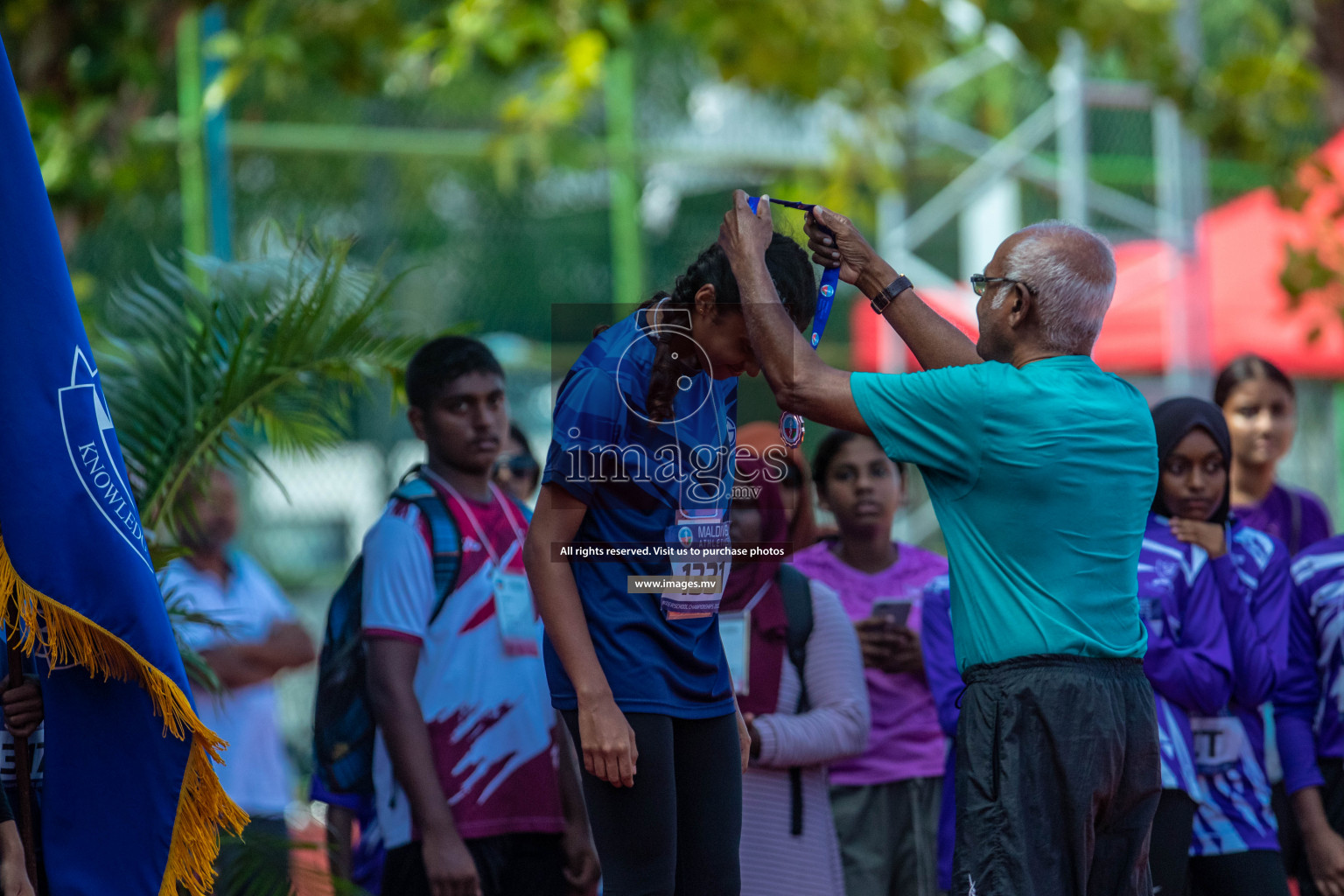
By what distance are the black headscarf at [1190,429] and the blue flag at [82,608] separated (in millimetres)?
2421

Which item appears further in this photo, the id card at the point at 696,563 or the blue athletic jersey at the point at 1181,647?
the blue athletic jersey at the point at 1181,647

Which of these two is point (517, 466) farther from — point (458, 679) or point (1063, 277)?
point (1063, 277)

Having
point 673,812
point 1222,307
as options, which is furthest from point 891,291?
point 1222,307

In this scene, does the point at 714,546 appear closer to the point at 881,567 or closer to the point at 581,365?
the point at 581,365

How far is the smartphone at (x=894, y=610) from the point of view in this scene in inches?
169

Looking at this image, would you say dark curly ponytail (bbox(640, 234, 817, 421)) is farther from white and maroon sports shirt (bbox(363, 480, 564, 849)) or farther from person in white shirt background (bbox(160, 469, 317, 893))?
person in white shirt background (bbox(160, 469, 317, 893))

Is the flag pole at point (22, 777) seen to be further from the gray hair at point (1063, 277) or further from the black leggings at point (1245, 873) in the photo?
the black leggings at point (1245, 873)

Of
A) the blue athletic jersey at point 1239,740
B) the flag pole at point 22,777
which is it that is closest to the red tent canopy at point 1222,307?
the blue athletic jersey at point 1239,740

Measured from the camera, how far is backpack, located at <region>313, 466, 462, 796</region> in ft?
12.9

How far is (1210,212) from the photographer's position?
11094mm

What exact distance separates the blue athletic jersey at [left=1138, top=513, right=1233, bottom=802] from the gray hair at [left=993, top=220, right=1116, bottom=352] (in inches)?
38.8

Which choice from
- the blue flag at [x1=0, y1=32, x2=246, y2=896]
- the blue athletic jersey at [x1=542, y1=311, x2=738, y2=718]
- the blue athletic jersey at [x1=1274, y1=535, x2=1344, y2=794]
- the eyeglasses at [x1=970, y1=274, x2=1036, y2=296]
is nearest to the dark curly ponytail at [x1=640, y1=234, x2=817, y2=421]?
the blue athletic jersey at [x1=542, y1=311, x2=738, y2=718]

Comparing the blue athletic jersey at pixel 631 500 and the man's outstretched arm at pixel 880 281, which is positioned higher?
the man's outstretched arm at pixel 880 281

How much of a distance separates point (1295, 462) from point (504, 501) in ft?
23.3
